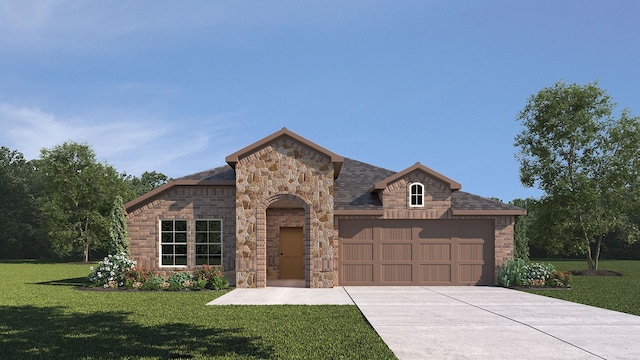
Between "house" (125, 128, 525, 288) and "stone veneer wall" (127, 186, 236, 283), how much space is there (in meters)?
0.04

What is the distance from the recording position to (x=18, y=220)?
60656mm

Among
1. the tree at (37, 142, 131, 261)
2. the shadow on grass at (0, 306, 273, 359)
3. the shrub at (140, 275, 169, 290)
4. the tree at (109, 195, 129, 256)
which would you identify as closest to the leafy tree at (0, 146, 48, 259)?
the tree at (37, 142, 131, 261)

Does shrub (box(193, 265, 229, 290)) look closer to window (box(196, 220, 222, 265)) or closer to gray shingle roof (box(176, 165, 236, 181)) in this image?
window (box(196, 220, 222, 265))

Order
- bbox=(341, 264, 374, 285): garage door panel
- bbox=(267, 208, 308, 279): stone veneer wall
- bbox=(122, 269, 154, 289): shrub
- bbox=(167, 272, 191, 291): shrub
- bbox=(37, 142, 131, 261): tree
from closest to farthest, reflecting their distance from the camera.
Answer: bbox=(167, 272, 191, 291): shrub, bbox=(122, 269, 154, 289): shrub, bbox=(341, 264, 374, 285): garage door panel, bbox=(267, 208, 308, 279): stone veneer wall, bbox=(37, 142, 131, 261): tree

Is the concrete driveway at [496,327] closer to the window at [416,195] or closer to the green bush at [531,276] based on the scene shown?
the green bush at [531,276]

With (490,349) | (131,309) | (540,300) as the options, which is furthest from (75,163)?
(490,349)

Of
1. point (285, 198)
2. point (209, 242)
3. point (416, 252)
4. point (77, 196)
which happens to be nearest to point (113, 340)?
point (285, 198)

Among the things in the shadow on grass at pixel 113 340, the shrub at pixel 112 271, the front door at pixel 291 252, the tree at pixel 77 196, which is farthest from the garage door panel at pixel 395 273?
the tree at pixel 77 196

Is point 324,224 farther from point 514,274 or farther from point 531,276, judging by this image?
point 531,276

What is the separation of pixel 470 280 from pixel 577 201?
48.8 ft

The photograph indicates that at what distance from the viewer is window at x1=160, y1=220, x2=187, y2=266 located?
66.6 ft

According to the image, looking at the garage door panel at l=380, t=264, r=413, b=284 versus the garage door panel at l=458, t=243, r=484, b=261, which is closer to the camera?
the garage door panel at l=380, t=264, r=413, b=284

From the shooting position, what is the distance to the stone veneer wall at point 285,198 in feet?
62.9

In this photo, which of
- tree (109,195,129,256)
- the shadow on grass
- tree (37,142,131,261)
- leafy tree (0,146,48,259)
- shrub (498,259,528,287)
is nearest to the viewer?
the shadow on grass
